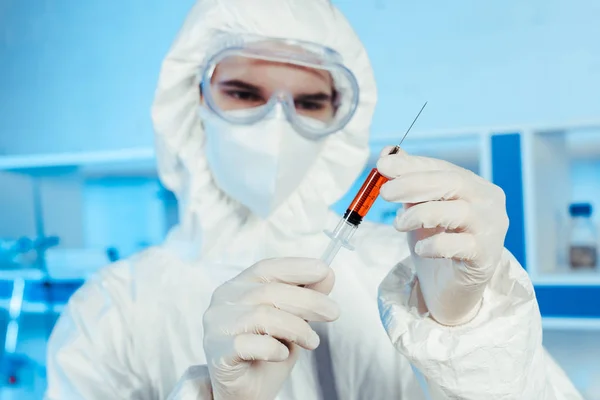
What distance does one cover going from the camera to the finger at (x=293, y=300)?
2.19 ft

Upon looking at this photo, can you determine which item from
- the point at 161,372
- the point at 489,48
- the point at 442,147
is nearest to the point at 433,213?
the point at 161,372

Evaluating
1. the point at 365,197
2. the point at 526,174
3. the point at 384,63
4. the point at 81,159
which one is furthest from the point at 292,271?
the point at 384,63

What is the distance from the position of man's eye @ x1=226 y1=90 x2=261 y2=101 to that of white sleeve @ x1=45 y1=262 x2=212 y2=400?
0.40 meters

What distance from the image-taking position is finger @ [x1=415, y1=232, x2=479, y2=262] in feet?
1.94

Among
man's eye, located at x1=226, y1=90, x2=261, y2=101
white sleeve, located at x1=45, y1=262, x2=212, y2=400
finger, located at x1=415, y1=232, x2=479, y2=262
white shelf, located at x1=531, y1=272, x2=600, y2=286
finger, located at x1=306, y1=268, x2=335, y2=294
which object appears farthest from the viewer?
white shelf, located at x1=531, y1=272, x2=600, y2=286

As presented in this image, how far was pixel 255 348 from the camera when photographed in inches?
25.2

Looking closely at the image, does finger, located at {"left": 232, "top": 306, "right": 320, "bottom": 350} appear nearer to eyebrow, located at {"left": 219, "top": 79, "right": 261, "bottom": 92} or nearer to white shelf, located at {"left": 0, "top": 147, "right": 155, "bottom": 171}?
eyebrow, located at {"left": 219, "top": 79, "right": 261, "bottom": 92}

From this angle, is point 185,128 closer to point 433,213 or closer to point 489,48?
point 433,213

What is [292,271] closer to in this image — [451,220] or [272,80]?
[451,220]

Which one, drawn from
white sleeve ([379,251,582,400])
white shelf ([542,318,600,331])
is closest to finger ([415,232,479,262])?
white sleeve ([379,251,582,400])

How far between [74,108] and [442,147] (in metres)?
2.08

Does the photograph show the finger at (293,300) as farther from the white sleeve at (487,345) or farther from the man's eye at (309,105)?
the man's eye at (309,105)

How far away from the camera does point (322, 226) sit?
1096mm

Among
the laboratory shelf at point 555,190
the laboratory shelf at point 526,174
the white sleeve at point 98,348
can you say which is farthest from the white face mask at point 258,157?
the laboratory shelf at point 555,190
